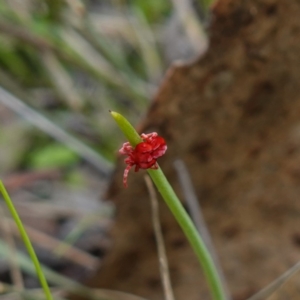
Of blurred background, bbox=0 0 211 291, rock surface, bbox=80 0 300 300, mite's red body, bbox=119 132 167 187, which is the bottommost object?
mite's red body, bbox=119 132 167 187

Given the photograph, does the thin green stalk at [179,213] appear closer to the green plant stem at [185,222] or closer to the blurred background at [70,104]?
the green plant stem at [185,222]

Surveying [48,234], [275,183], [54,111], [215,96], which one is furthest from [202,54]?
[54,111]

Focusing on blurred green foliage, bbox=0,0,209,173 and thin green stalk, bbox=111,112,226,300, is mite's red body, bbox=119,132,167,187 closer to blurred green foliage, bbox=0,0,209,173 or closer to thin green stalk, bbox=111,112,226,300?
thin green stalk, bbox=111,112,226,300

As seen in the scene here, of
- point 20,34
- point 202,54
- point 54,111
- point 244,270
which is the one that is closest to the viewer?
point 202,54

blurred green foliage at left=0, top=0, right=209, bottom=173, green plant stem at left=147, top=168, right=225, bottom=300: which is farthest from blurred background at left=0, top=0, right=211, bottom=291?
green plant stem at left=147, top=168, right=225, bottom=300

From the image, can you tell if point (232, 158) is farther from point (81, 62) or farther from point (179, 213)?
point (81, 62)

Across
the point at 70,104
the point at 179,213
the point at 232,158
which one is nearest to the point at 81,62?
the point at 70,104

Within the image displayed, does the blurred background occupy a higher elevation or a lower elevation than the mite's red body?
higher

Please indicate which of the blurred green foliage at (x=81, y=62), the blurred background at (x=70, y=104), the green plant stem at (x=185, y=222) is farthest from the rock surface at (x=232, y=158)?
the blurred green foliage at (x=81, y=62)

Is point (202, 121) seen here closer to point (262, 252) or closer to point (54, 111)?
point (262, 252)
